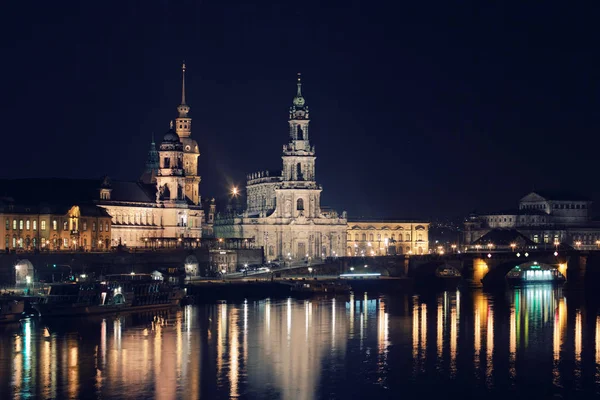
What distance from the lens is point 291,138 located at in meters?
194

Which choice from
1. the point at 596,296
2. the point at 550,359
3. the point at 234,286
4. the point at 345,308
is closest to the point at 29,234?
the point at 234,286

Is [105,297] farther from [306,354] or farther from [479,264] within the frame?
Answer: [479,264]

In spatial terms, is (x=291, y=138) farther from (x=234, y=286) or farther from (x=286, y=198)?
(x=234, y=286)

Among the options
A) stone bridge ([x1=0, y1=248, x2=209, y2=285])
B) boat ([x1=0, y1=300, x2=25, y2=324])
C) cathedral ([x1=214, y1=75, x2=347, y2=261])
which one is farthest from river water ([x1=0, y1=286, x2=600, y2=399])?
cathedral ([x1=214, y1=75, x2=347, y2=261])

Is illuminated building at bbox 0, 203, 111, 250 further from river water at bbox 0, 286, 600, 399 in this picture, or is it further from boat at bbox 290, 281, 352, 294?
river water at bbox 0, 286, 600, 399

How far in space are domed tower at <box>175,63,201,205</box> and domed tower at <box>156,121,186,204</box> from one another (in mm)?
14316

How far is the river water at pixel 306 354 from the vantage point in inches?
3000

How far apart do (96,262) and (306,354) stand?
62330 mm

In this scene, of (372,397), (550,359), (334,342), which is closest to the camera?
(372,397)

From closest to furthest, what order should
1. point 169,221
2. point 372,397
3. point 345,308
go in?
point 372,397, point 345,308, point 169,221

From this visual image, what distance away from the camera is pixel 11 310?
105250 millimetres

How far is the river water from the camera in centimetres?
7619

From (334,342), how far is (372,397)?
23508 mm

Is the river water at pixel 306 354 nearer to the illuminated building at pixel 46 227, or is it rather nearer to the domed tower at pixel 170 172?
the illuminated building at pixel 46 227
